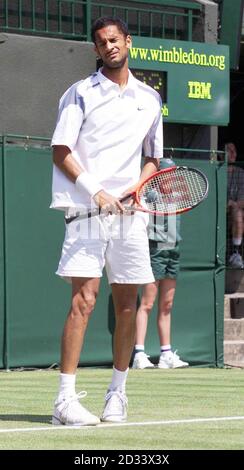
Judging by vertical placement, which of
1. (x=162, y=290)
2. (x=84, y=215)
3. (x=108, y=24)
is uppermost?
(x=108, y=24)

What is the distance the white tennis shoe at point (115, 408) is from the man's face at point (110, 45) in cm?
192

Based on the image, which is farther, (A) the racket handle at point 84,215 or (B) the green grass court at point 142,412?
(A) the racket handle at point 84,215

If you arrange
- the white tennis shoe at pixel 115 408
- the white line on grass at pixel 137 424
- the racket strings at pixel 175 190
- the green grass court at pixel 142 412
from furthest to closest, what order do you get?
→ the racket strings at pixel 175 190 < the white tennis shoe at pixel 115 408 < the white line on grass at pixel 137 424 < the green grass court at pixel 142 412

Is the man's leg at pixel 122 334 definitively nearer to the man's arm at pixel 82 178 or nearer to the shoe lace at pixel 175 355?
the man's arm at pixel 82 178

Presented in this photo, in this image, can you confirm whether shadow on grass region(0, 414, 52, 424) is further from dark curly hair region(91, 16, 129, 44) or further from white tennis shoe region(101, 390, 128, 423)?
dark curly hair region(91, 16, 129, 44)

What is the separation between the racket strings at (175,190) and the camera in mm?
7668

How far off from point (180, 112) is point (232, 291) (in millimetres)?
2474

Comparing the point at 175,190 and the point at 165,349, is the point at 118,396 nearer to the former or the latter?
the point at 175,190


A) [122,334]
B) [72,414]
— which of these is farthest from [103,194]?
[72,414]

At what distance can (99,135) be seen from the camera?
718 cm

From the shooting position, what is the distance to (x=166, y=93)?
1619 cm

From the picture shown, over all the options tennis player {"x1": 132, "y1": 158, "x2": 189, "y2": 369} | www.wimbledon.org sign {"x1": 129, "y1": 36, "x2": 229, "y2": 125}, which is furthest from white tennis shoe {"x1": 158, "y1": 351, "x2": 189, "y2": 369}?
www.wimbledon.org sign {"x1": 129, "y1": 36, "x2": 229, "y2": 125}

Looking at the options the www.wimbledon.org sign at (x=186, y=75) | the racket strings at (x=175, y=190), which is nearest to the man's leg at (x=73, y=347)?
the racket strings at (x=175, y=190)

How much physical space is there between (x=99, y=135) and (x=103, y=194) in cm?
37
